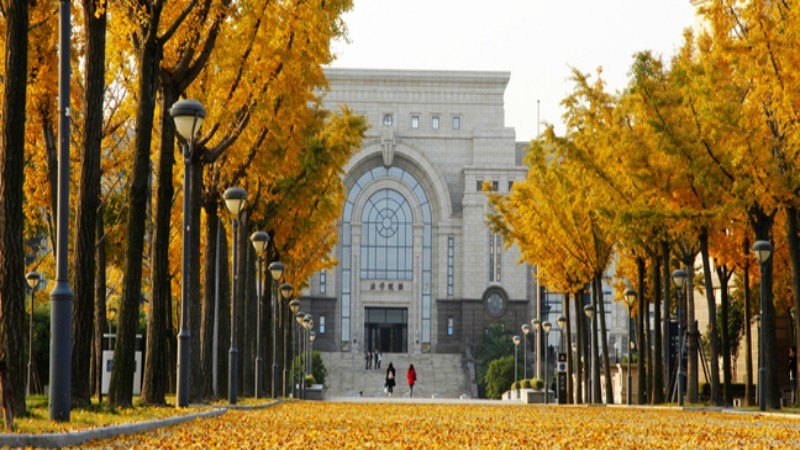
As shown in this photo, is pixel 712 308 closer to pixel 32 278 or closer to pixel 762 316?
pixel 762 316

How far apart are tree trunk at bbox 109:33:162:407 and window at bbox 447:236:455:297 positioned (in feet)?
273

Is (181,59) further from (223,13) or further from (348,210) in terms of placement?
(348,210)

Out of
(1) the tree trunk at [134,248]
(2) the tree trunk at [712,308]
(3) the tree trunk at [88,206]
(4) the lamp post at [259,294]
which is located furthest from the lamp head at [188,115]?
(2) the tree trunk at [712,308]

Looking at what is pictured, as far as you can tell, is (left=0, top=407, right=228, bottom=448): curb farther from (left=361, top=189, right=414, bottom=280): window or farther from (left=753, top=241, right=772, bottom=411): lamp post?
(left=361, top=189, right=414, bottom=280): window

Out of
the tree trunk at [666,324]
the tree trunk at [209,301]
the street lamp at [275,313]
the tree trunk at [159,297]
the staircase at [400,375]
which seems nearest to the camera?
the tree trunk at [159,297]

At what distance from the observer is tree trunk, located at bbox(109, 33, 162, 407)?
19.7 metres

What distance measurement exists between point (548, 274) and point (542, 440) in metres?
30.4

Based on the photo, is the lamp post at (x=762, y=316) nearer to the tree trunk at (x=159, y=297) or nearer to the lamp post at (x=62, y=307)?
the tree trunk at (x=159, y=297)

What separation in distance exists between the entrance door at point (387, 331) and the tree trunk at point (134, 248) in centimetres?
8409

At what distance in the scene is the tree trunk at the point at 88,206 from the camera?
1784 cm

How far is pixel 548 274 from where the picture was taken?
45062mm

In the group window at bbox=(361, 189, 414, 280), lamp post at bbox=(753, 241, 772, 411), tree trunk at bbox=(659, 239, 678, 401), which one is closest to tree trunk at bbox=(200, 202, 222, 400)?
lamp post at bbox=(753, 241, 772, 411)

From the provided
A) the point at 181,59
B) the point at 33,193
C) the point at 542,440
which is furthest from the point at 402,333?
the point at 542,440

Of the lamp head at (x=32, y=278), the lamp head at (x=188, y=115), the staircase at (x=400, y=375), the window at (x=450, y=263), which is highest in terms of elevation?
the window at (x=450, y=263)
